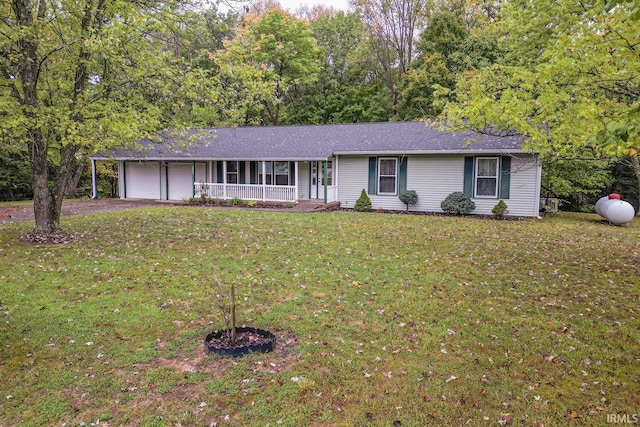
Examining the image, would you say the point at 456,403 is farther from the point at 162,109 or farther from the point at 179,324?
the point at 162,109

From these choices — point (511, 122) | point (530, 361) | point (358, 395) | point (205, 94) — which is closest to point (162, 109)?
point (205, 94)

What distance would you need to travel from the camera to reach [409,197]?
16.8 m

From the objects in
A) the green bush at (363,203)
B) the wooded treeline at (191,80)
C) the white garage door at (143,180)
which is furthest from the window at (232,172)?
the wooded treeline at (191,80)

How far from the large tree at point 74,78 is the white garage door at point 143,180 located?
12.1m

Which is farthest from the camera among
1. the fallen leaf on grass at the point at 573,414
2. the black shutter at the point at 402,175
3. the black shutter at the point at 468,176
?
the black shutter at the point at 402,175

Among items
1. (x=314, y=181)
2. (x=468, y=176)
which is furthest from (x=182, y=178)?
(x=468, y=176)

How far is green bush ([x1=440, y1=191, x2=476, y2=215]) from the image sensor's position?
1572cm

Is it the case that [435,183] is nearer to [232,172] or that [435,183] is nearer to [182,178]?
[232,172]

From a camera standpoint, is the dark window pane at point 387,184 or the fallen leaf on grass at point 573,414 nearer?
the fallen leaf on grass at point 573,414

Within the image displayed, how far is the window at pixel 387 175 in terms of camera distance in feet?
56.9

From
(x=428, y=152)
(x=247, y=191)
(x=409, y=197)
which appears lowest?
(x=409, y=197)

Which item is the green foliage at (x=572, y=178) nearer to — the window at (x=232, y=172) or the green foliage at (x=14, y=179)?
the window at (x=232, y=172)

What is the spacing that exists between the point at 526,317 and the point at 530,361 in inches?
50.8

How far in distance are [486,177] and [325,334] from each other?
13.3 metres
